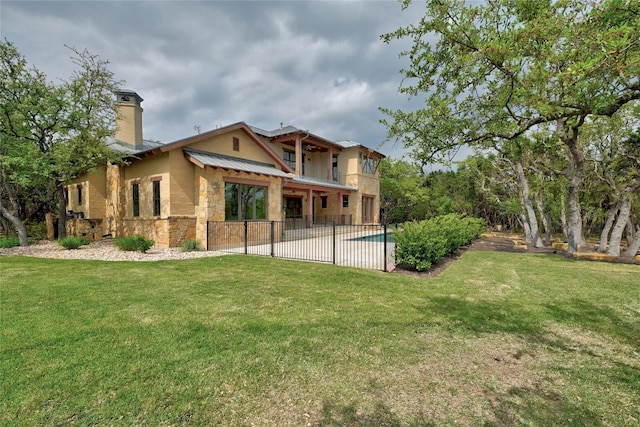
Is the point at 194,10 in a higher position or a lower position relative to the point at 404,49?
higher

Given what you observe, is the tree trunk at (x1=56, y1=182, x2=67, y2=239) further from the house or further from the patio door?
the patio door

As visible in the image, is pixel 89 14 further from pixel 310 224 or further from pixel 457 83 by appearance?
pixel 310 224

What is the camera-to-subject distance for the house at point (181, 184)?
12969 mm

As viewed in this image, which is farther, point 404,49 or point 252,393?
point 404,49

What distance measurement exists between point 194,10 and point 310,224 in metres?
13.5

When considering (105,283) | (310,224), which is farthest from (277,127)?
(105,283)

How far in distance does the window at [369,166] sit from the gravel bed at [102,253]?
18.5m

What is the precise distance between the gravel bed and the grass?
11.8ft

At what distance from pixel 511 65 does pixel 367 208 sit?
80.8 feet

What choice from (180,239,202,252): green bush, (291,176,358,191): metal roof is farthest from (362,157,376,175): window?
(180,239,202,252): green bush

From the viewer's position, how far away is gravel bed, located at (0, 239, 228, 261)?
10583 millimetres

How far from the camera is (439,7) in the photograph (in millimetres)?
3930

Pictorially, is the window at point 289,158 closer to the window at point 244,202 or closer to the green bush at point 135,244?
the window at point 244,202

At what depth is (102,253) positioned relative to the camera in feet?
37.3
